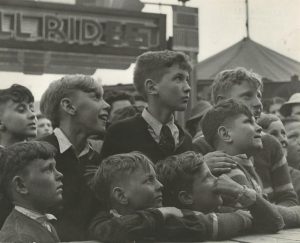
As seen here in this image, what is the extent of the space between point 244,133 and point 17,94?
→ 3.23 feet

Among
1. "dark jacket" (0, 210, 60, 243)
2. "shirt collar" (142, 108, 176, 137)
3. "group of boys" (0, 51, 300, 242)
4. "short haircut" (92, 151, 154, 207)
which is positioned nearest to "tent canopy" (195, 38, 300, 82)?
"group of boys" (0, 51, 300, 242)

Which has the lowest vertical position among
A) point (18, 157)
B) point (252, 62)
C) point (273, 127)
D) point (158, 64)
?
point (18, 157)

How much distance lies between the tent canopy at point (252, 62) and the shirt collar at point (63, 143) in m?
8.34

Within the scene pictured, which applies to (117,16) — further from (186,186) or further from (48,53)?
(186,186)

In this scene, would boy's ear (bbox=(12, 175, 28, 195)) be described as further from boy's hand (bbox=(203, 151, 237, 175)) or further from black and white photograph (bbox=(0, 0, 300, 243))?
boy's hand (bbox=(203, 151, 237, 175))

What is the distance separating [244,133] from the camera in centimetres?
235

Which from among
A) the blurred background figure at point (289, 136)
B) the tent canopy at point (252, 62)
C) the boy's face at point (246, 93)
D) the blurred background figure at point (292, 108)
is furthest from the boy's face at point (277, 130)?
the tent canopy at point (252, 62)

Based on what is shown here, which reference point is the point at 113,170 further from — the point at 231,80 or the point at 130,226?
the point at 231,80

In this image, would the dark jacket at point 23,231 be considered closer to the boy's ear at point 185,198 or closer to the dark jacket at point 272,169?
the boy's ear at point 185,198

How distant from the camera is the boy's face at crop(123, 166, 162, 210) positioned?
6.35 ft

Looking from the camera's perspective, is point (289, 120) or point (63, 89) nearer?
point (63, 89)

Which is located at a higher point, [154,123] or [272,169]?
[154,123]

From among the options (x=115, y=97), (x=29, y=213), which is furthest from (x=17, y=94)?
(x=115, y=97)

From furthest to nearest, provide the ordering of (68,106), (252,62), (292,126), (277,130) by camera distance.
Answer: (252,62) < (292,126) < (277,130) < (68,106)
